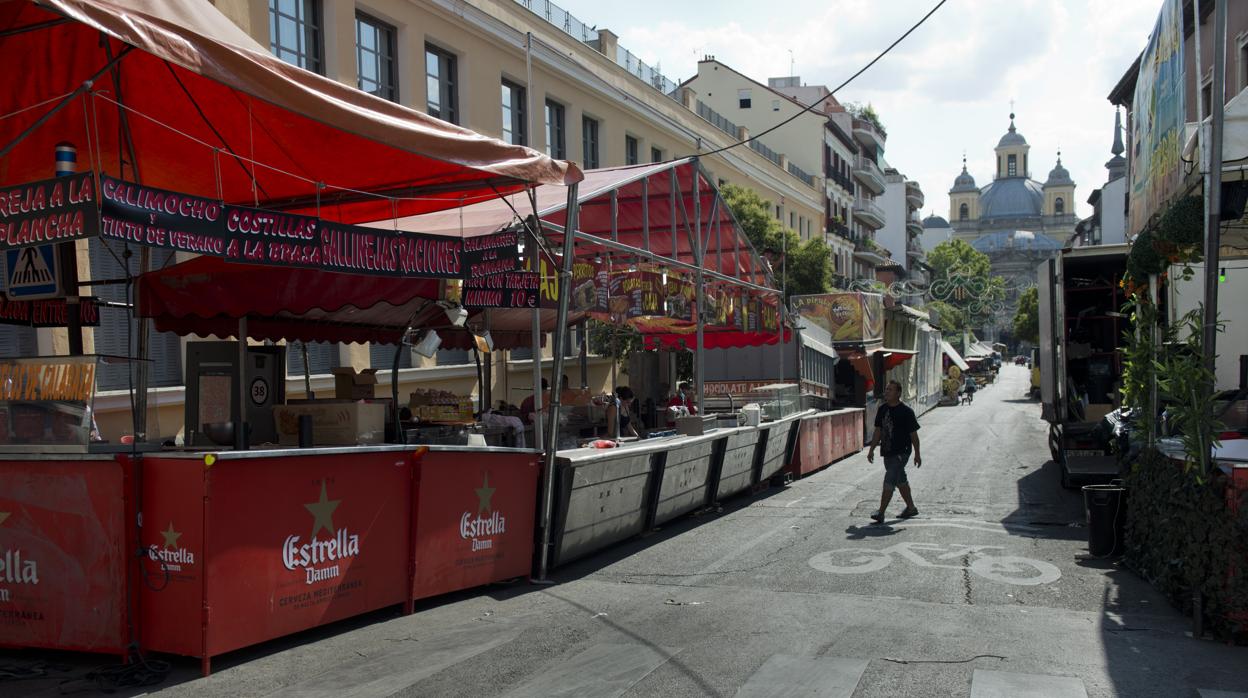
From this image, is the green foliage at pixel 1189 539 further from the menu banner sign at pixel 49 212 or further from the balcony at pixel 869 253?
the balcony at pixel 869 253

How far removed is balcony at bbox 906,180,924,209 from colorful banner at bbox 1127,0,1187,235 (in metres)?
89.3

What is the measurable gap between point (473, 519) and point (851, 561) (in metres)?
3.79

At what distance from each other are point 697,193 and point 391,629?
28.8 feet

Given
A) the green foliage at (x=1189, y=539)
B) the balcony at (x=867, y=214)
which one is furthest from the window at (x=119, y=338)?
the balcony at (x=867, y=214)

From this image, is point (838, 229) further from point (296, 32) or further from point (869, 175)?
point (296, 32)

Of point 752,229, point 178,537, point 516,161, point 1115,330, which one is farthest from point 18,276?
point 752,229

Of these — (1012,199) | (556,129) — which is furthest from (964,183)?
(556,129)

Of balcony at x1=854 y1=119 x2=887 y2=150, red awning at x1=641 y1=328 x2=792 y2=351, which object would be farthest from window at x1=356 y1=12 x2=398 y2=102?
balcony at x1=854 y1=119 x2=887 y2=150

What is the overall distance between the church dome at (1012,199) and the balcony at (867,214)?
97.6 metres

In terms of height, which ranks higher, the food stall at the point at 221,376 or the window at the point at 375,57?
the window at the point at 375,57

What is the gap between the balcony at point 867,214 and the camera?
223 feet

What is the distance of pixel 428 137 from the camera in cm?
790

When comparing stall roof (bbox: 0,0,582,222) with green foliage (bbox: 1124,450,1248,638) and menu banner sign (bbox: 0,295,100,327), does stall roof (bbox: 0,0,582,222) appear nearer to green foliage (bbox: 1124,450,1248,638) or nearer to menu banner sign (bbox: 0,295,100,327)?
menu banner sign (bbox: 0,295,100,327)

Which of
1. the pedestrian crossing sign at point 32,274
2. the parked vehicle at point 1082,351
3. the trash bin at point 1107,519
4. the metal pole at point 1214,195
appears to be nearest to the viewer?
the metal pole at point 1214,195
